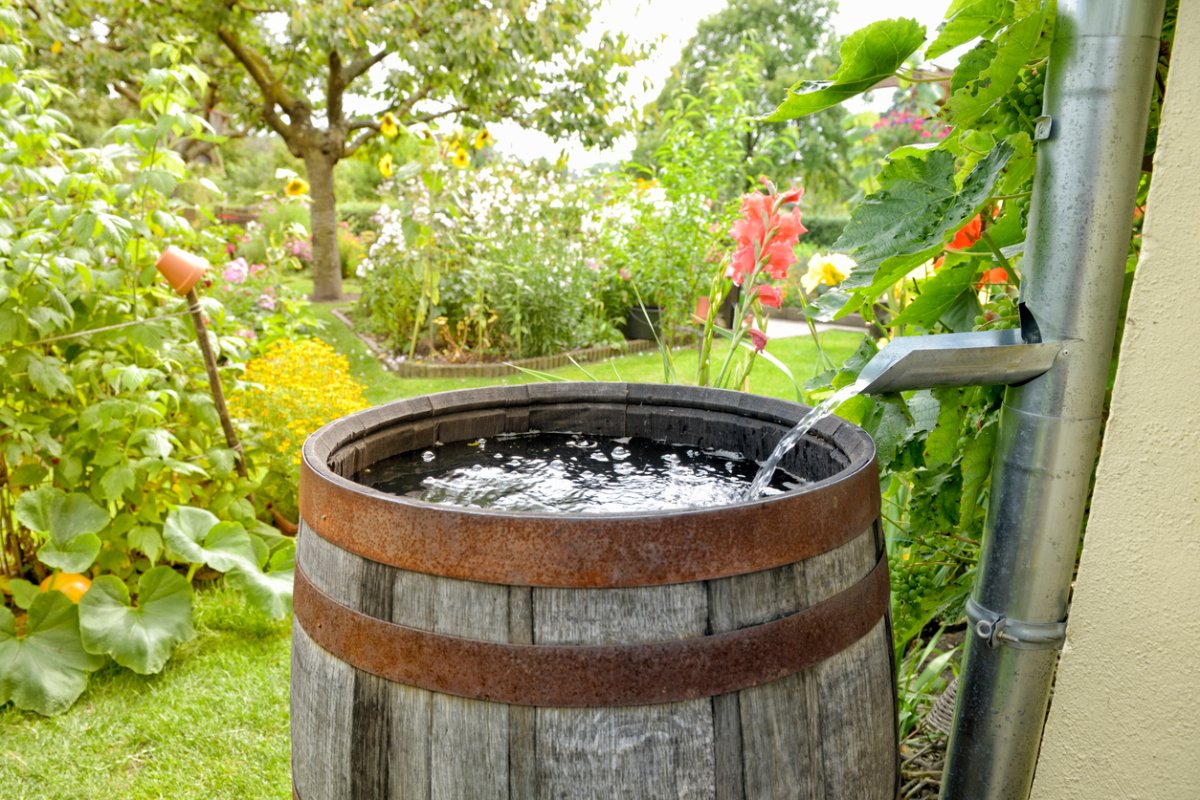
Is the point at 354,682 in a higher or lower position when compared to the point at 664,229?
lower

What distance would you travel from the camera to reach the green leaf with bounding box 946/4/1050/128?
0.93 m

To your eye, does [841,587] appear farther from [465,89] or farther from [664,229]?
[465,89]

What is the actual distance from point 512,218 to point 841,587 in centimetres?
664

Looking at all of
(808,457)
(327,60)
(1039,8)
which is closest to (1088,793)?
(808,457)

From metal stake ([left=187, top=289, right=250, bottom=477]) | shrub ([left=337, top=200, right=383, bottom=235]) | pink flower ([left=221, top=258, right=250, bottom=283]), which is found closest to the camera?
metal stake ([left=187, top=289, right=250, bottom=477])

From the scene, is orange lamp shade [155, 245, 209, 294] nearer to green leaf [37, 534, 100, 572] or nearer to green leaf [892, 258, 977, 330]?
green leaf [37, 534, 100, 572]

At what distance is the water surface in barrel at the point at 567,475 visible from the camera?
1.25m

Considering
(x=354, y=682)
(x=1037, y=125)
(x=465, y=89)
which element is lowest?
(x=354, y=682)

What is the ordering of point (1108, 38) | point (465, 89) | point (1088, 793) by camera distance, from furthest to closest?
1. point (465, 89)
2. point (1088, 793)
3. point (1108, 38)

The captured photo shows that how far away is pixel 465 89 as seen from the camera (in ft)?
26.3

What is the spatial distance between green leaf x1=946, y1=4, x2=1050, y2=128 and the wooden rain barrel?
441 millimetres

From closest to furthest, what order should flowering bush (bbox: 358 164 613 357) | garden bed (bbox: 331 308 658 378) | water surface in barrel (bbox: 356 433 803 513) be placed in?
water surface in barrel (bbox: 356 433 803 513)
garden bed (bbox: 331 308 658 378)
flowering bush (bbox: 358 164 613 357)

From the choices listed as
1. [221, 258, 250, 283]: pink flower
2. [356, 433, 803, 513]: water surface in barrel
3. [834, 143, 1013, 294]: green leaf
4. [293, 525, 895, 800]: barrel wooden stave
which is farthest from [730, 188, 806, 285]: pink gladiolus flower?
[221, 258, 250, 283]: pink flower

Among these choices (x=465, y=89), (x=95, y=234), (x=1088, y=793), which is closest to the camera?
(x=1088, y=793)
